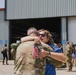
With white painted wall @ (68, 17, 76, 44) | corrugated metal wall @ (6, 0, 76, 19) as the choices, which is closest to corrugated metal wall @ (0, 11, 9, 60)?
corrugated metal wall @ (6, 0, 76, 19)

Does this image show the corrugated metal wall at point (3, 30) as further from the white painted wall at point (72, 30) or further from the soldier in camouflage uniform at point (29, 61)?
the soldier in camouflage uniform at point (29, 61)

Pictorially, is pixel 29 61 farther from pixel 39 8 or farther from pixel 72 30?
pixel 39 8

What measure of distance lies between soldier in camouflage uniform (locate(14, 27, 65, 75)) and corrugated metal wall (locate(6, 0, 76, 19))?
2563cm

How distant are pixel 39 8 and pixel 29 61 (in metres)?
27.2

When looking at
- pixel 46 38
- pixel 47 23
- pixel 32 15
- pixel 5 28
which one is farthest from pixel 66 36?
pixel 46 38

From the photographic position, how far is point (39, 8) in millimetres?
31281

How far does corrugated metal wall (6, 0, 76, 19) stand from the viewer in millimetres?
29859

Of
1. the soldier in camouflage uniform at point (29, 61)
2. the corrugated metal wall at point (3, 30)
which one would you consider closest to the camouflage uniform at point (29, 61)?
the soldier in camouflage uniform at point (29, 61)

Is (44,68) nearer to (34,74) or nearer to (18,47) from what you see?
(34,74)

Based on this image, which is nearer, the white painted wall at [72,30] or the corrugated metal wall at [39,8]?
the white painted wall at [72,30]

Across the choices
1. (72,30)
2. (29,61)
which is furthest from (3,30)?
(29,61)

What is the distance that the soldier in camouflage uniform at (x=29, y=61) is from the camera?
14.0 ft

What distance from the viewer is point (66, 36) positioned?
29.8 metres

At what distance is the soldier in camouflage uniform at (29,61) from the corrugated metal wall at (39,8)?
2563cm
